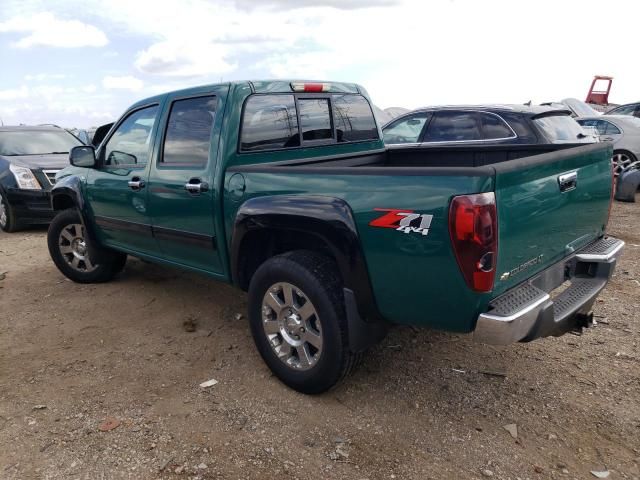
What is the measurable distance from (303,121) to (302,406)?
2.02 meters

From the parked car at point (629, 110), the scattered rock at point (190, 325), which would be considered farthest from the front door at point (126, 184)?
the parked car at point (629, 110)

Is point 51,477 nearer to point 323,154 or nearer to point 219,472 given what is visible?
point 219,472

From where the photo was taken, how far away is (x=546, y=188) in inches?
97.2

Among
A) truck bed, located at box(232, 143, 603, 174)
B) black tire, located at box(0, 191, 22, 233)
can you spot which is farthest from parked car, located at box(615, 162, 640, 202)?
black tire, located at box(0, 191, 22, 233)

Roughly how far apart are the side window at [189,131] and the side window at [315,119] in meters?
0.68

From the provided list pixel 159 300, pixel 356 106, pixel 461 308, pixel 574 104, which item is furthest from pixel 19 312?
pixel 574 104

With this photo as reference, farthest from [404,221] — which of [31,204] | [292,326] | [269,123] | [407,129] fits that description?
[31,204]

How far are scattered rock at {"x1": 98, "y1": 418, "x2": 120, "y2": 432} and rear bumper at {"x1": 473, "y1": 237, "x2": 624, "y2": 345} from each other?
2035 mm

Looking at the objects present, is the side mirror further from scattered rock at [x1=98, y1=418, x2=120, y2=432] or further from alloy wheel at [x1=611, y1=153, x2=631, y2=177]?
alloy wheel at [x1=611, y1=153, x2=631, y2=177]

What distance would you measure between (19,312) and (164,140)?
87.8 inches

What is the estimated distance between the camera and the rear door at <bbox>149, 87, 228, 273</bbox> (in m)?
3.35

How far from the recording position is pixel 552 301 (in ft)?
8.34

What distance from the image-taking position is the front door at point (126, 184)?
156 inches

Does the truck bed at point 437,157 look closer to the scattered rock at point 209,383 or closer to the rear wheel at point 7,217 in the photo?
the scattered rock at point 209,383
